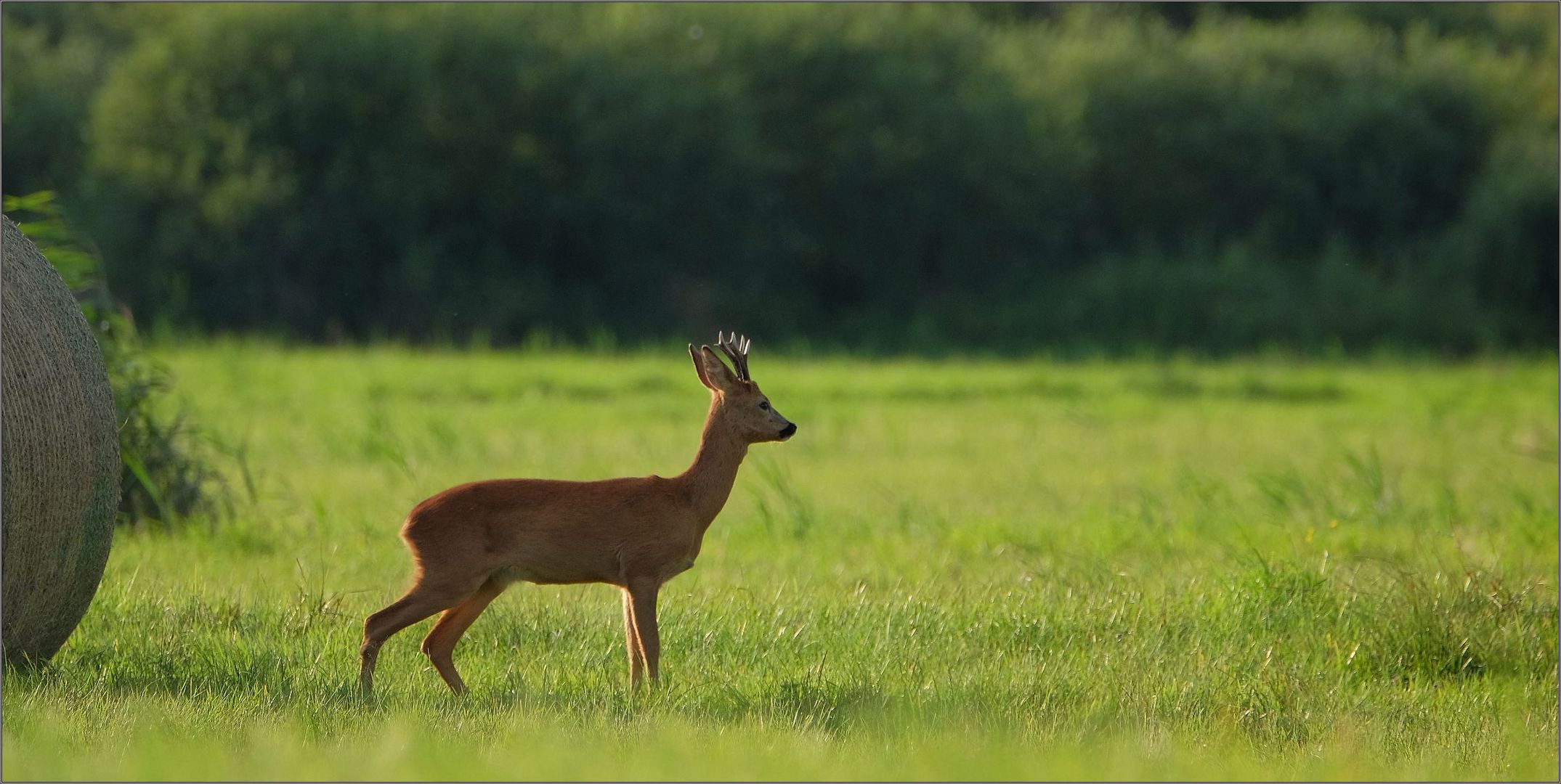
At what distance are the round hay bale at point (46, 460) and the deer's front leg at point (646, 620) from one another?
2143 mm

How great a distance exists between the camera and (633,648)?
6621mm

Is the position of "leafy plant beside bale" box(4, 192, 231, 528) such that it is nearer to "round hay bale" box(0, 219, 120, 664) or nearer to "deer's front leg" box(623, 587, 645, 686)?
"round hay bale" box(0, 219, 120, 664)

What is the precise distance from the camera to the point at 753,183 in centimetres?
3375

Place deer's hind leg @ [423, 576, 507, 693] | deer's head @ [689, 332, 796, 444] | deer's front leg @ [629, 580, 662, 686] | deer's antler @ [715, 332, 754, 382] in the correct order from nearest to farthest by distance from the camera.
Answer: deer's front leg @ [629, 580, 662, 686]
deer's hind leg @ [423, 576, 507, 693]
deer's antler @ [715, 332, 754, 382]
deer's head @ [689, 332, 796, 444]

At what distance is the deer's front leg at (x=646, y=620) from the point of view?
6.38m

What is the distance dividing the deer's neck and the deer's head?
0.04 meters

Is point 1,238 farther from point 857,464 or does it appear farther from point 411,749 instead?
point 857,464

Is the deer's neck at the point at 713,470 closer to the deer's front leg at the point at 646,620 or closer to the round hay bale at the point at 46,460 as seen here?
the deer's front leg at the point at 646,620

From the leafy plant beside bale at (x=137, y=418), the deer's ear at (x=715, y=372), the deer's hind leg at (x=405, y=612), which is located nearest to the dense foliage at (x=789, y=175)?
the leafy plant beside bale at (x=137, y=418)

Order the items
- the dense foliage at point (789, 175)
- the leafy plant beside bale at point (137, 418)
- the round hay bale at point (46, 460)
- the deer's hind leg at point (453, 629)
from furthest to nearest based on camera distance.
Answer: the dense foliage at point (789, 175) → the leafy plant beside bale at point (137, 418) → the deer's hind leg at point (453, 629) → the round hay bale at point (46, 460)

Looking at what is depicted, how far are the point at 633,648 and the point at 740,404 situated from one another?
1060mm

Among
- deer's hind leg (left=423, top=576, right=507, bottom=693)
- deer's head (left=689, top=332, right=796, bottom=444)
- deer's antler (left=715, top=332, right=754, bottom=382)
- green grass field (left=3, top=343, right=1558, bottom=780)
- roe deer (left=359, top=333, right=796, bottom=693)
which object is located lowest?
green grass field (left=3, top=343, right=1558, bottom=780)

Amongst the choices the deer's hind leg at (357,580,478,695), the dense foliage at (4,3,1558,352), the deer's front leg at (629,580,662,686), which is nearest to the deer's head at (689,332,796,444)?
the deer's front leg at (629,580,662,686)

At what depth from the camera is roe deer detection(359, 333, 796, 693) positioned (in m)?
6.26
